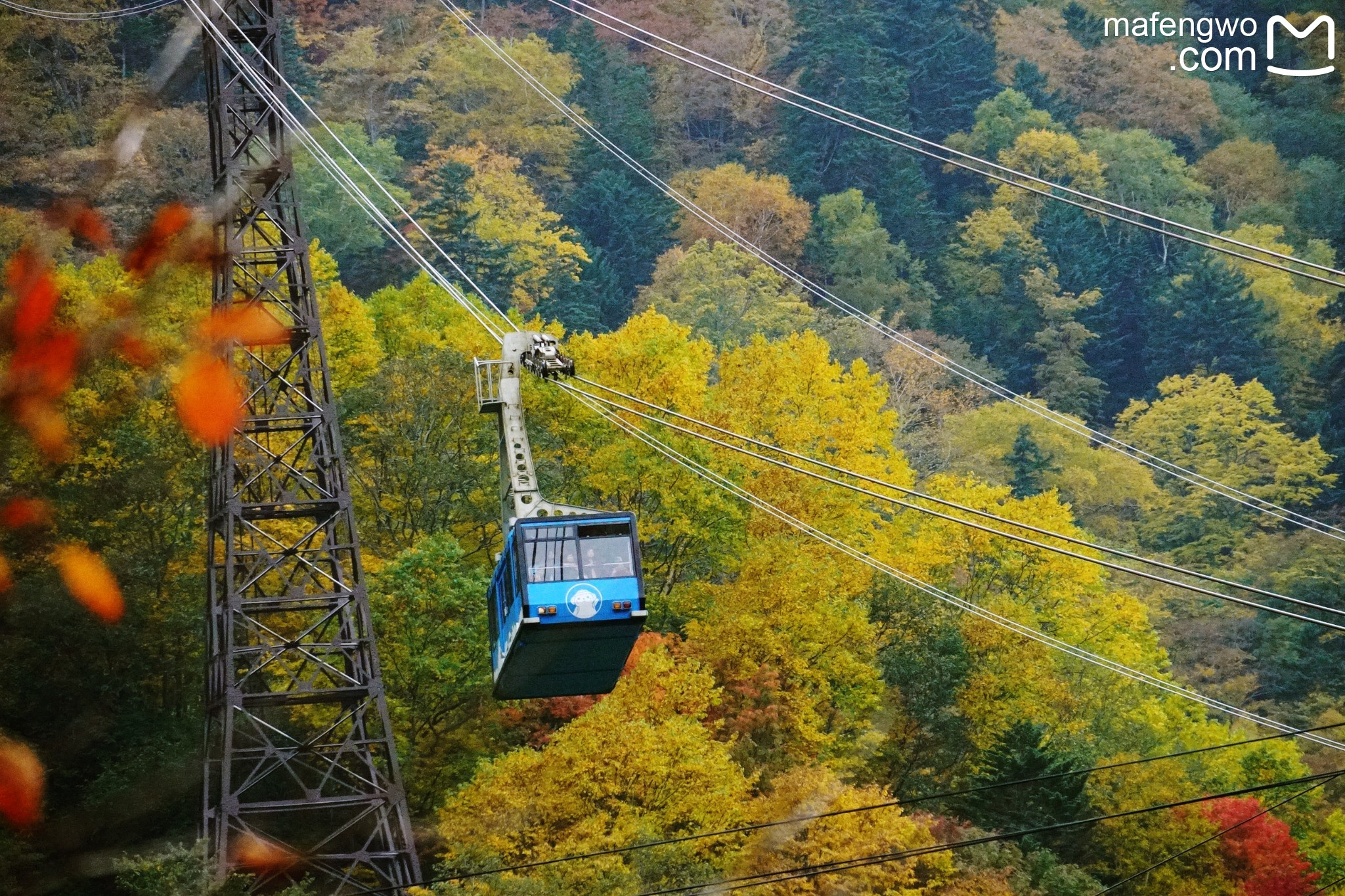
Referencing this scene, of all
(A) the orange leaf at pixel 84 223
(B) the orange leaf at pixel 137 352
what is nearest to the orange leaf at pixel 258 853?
(B) the orange leaf at pixel 137 352

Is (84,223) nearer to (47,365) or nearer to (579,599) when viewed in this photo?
(47,365)

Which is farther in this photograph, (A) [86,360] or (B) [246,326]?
(A) [86,360]

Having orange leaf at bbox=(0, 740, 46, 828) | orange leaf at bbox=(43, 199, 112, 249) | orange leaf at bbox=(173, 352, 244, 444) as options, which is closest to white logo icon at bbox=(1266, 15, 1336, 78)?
orange leaf at bbox=(43, 199, 112, 249)

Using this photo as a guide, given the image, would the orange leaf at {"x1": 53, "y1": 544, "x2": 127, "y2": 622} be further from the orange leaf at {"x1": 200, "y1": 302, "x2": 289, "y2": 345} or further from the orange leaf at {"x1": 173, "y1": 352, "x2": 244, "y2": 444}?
the orange leaf at {"x1": 200, "y1": 302, "x2": 289, "y2": 345}

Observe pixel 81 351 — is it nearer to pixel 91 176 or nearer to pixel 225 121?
pixel 225 121

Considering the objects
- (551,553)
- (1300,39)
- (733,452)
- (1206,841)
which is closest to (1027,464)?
(733,452)

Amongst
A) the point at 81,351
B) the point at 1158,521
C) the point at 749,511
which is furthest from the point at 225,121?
the point at 1158,521
